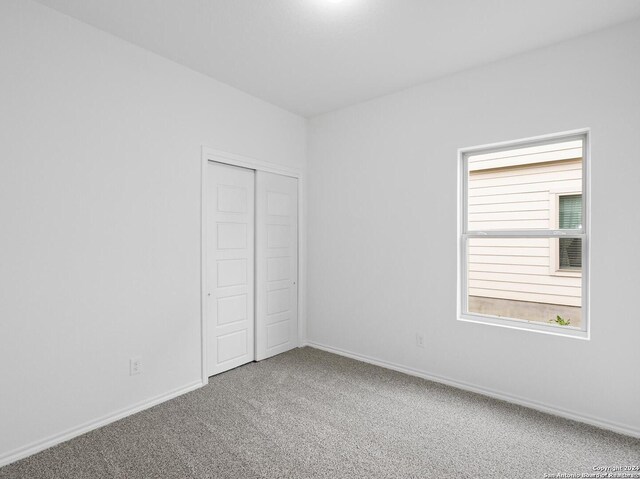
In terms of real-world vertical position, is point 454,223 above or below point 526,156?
below

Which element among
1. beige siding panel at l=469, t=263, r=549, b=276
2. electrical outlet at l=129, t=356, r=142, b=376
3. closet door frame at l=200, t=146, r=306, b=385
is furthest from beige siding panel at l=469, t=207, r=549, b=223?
electrical outlet at l=129, t=356, r=142, b=376

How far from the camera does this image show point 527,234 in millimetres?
2855

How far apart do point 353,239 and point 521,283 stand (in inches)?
63.7

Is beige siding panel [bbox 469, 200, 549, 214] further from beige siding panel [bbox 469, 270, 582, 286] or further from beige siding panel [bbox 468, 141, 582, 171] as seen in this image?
beige siding panel [bbox 469, 270, 582, 286]

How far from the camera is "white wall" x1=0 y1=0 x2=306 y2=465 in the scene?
6.91 ft

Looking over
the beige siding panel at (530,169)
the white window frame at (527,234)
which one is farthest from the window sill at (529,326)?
the beige siding panel at (530,169)

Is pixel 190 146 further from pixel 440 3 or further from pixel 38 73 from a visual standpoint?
pixel 440 3

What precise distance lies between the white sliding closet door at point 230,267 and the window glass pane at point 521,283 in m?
2.13

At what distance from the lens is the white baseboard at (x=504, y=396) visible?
2385mm

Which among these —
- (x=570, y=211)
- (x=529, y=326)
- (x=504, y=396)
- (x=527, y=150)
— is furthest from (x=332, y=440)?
(x=527, y=150)

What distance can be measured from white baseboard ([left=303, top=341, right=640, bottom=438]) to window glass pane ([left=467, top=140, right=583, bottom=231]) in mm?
1352

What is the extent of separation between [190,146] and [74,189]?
0.98 m

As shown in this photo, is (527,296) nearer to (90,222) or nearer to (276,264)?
(276,264)

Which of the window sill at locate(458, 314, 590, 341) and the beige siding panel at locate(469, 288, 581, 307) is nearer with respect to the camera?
the window sill at locate(458, 314, 590, 341)
